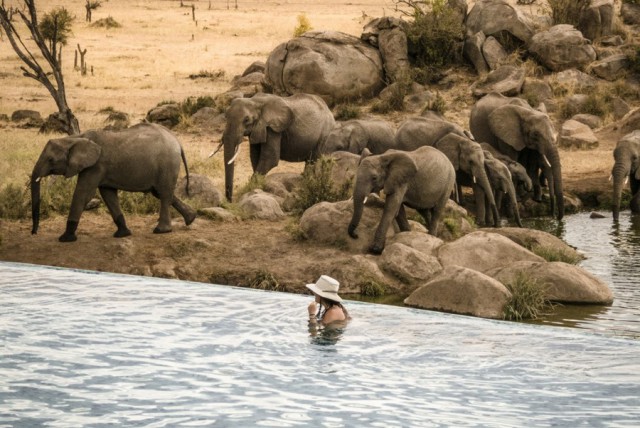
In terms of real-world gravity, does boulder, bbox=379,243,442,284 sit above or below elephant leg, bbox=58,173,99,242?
below

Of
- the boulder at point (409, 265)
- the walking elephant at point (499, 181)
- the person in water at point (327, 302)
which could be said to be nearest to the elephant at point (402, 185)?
the boulder at point (409, 265)

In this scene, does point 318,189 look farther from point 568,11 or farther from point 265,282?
point 568,11

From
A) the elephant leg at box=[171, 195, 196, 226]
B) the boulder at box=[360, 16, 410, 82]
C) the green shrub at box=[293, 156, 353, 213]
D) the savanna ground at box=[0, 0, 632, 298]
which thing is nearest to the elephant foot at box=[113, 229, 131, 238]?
the savanna ground at box=[0, 0, 632, 298]

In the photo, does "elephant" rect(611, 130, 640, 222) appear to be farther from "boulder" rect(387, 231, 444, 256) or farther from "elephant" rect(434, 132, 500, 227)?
"boulder" rect(387, 231, 444, 256)

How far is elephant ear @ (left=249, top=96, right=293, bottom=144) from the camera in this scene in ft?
65.3

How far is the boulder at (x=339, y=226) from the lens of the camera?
15219 mm

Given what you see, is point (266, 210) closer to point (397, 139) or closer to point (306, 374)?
point (397, 139)

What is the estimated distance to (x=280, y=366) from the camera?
955cm

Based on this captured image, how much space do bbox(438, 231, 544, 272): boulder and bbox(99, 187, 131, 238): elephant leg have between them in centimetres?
418

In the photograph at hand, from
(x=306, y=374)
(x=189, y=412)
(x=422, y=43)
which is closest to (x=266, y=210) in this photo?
(x=306, y=374)

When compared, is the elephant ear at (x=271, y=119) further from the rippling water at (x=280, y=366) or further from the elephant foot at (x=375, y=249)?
the rippling water at (x=280, y=366)

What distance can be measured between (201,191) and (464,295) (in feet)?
21.7

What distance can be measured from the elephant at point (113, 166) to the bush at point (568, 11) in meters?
21.1

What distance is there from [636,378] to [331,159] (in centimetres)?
935
